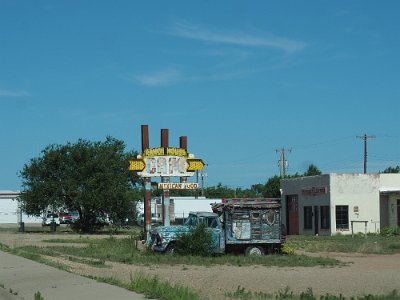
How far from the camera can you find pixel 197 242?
89.3ft

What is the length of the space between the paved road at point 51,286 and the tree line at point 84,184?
37.3 meters

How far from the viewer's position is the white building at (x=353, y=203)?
4997cm

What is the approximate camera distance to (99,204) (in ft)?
192

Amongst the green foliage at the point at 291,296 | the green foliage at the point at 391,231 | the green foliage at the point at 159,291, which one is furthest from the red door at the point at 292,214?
the green foliage at the point at 159,291

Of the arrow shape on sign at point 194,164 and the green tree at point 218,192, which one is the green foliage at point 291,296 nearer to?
the arrow shape on sign at point 194,164

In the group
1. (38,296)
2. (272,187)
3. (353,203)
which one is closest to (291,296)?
(38,296)

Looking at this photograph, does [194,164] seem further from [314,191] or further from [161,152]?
[314,191]

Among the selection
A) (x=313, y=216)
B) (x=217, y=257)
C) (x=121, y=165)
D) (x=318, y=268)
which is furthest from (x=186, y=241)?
(x=121, y=165)

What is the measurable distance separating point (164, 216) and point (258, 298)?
2028 centimetres

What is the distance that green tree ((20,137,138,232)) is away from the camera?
5869 cm

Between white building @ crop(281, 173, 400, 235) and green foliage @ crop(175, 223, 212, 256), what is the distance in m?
23.6

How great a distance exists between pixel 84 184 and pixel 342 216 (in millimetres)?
22052

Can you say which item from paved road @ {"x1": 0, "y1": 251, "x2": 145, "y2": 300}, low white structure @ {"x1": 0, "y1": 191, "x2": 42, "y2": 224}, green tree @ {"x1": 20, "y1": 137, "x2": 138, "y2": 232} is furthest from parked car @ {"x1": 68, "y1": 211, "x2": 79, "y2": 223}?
paved road @ {"x1": 0, "y1": 251, "x2": 145, "y2": 300}

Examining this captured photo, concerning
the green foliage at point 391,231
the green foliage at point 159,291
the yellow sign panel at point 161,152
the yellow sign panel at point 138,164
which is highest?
the yellow sign panel at point 161,152
